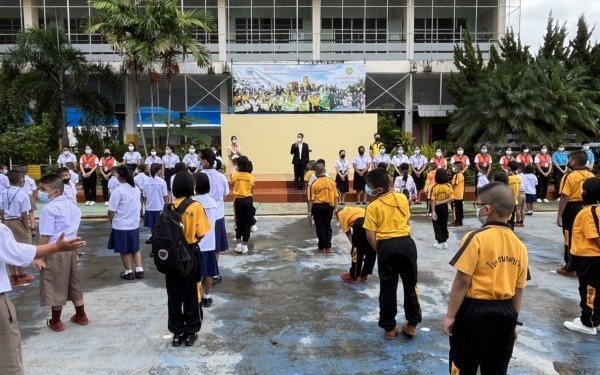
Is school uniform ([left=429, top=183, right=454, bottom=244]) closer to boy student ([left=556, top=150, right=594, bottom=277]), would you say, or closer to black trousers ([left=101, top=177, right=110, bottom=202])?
boy student ([left=556, top=150, right=594, bottom=277])

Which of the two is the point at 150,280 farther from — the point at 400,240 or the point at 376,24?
the point at 376,24

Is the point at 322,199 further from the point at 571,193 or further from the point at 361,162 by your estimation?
the point at 361,162

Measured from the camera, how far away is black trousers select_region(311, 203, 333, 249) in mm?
8320

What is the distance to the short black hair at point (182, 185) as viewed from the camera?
496 centimetres

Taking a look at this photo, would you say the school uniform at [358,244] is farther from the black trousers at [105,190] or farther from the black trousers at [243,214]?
the black trousers at [105,190]

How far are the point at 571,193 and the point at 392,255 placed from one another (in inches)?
137

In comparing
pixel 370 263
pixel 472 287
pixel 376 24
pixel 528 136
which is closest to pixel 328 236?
pixel 370 263

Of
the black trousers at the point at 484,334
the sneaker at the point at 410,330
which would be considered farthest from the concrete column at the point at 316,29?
the black trousers at the point at 484,334

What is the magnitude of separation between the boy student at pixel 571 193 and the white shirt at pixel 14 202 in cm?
714

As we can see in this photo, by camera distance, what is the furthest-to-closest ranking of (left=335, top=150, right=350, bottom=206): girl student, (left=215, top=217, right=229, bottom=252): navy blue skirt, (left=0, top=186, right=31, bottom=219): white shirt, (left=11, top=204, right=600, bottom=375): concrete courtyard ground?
(left=335, top=150, right=350, bottom=206): girl student
(left=0, top=186, right=31, bottom=219): white shirt
(left=215, top=217, right=229, bottom=252): navy blue skirt
(left=11, top=204, right=600, bottom=375): concrete courtyard ground

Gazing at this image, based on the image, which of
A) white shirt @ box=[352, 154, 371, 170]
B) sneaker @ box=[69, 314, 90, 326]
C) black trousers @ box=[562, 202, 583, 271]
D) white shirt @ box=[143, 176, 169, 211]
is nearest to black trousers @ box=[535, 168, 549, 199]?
white shirt @ box=[352, 154, 371, 170]

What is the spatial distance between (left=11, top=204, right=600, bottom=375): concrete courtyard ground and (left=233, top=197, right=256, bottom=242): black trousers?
47 cm

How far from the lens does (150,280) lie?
702cm

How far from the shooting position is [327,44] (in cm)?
2367
